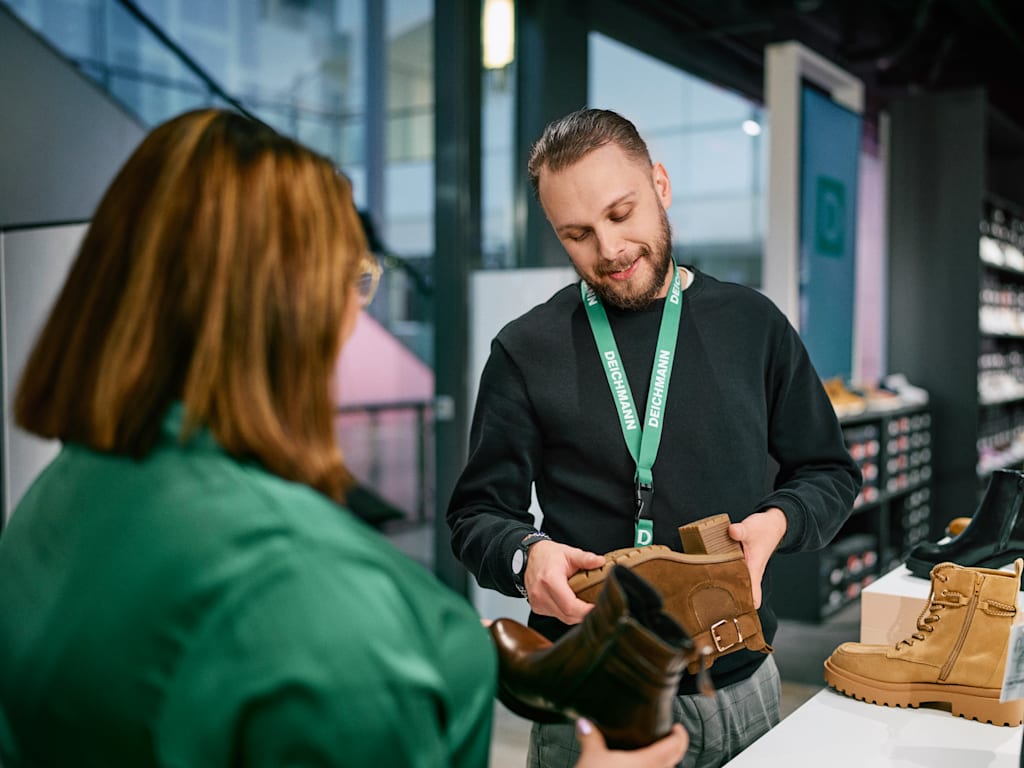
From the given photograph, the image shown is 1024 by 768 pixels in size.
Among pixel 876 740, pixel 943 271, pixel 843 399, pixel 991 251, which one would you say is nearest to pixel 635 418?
pixel 876 740

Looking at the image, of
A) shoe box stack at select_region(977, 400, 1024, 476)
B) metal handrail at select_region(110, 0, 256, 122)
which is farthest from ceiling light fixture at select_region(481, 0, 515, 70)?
shoe box stack at select_region(977, 400, 1024, 476)

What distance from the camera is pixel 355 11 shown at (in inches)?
208

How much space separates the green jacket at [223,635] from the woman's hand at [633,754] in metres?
0.18

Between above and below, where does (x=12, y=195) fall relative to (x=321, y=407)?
above

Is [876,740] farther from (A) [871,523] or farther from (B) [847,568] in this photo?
(A) [871,523]

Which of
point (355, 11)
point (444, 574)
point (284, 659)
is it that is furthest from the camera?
point (355, 11)

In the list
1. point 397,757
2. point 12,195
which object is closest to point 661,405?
point 397,757

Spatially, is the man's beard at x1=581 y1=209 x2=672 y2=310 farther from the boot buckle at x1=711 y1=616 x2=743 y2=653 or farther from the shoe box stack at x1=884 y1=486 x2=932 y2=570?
the shoe box stack at x1=884 y1=486 x2=932 y2=570

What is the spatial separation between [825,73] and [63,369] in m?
5.45

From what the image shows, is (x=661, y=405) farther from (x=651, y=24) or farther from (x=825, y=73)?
(x=651, y=24)

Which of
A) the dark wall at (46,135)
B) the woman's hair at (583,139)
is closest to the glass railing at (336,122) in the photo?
the dark wall at (46,135)

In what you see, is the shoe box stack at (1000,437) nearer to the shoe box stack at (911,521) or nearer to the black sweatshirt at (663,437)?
the shoe box stack at (911,521)

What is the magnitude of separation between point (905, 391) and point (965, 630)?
15.8 ft

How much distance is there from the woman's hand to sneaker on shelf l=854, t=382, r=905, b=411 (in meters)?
4.76
